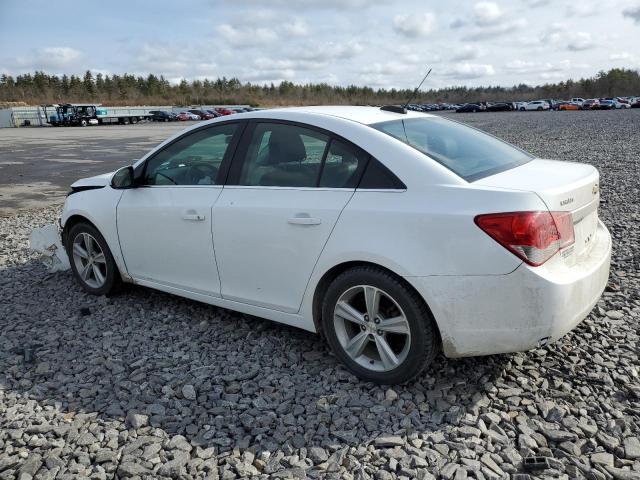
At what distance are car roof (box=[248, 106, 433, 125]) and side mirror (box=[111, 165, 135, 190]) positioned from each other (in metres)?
1.14

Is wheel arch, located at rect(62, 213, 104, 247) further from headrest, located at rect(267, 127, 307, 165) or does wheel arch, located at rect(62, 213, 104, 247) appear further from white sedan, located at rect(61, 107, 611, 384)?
headrest, located at rect(267, 127, 307, 165)

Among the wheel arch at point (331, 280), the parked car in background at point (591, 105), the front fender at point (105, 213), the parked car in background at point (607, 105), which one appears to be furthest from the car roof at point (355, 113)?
the parked car in background at point (591, 105)

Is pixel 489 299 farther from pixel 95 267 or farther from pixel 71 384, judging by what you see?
pixel 95 267

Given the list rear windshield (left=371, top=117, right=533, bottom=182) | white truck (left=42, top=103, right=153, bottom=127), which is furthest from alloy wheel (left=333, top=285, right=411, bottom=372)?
white truck (left=42, top=103, right=153, bottom=127)

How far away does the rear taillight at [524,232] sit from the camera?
279cm

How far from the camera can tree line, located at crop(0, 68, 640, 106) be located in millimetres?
105062

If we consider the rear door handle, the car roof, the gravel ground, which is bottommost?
the gravel ground

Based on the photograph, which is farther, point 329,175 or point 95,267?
point 95,267

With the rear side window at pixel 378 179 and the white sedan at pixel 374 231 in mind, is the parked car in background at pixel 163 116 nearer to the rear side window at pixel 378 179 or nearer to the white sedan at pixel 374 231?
the white sedan at pixel 374 231

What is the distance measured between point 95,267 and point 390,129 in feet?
10.1

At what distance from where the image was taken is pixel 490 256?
2.83 m

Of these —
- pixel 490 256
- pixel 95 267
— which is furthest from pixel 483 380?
pixel 95 267

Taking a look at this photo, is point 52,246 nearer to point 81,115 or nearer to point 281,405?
point 281,405

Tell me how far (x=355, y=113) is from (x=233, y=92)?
122141 millimetres
